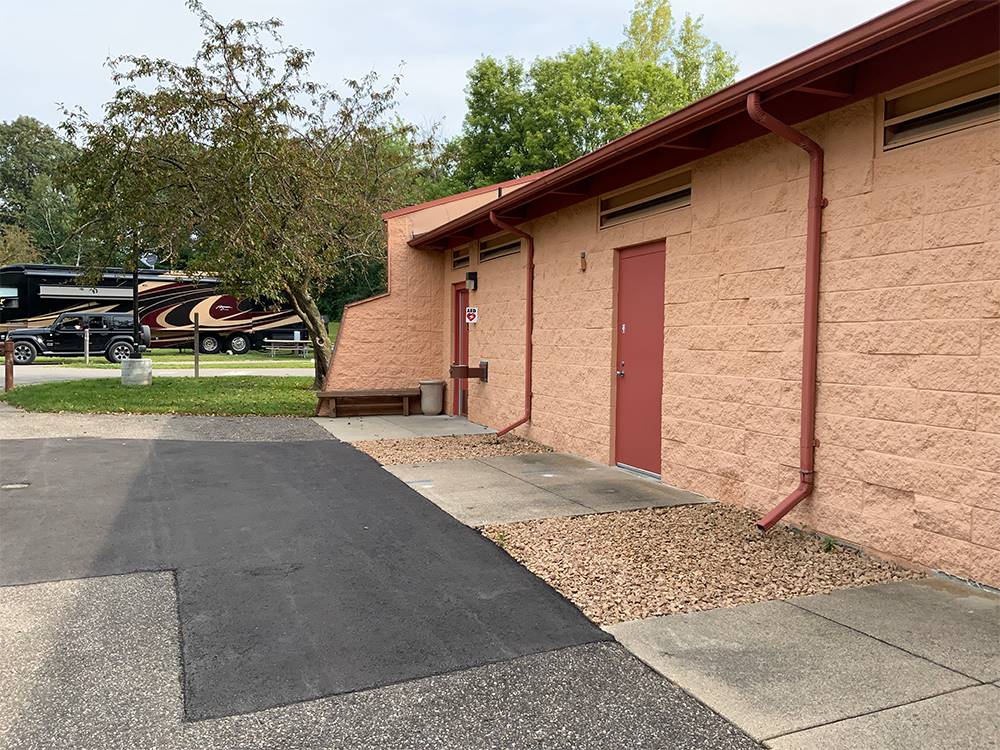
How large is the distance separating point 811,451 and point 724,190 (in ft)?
7.93

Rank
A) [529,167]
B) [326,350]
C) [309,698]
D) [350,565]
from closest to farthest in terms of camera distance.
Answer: [309,698]
[350,565]
[326,350]
[529,167]

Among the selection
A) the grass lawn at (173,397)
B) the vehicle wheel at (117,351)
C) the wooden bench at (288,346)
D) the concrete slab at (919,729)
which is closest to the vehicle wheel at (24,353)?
the vehicle wheel at (117,351)

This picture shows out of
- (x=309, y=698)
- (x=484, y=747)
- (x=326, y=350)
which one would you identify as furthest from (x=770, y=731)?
(x=326, y=350)

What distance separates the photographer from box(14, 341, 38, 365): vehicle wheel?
24.3 meters

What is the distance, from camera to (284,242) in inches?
529

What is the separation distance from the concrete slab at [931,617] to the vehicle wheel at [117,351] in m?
26.4

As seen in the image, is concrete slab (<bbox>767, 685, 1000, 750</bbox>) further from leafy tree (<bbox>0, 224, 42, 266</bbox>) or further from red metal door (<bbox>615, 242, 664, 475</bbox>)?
leafy tree (<bbox>0, 224, 42, 266</bbox>)

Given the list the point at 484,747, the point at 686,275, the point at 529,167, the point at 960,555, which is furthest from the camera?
the point at 529,167

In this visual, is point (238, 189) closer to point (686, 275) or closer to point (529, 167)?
point (686, 275)

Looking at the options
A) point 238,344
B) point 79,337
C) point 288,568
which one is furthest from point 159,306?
point 288,568

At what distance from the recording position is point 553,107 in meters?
33.2

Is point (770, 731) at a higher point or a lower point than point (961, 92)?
lower

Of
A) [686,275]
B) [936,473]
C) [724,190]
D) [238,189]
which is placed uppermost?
[238,189]

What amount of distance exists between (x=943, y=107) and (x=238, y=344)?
32.0 m
